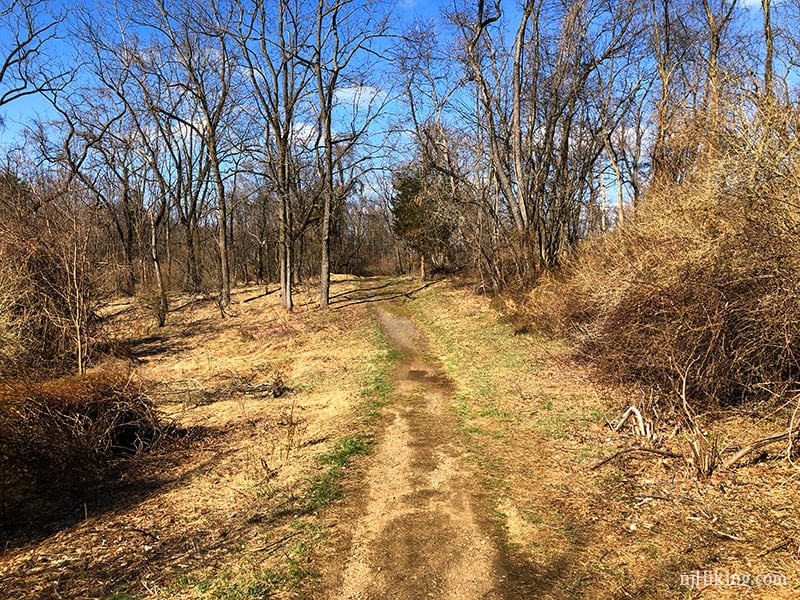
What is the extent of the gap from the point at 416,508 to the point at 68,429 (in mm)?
5060

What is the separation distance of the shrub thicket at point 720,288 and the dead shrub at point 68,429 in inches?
313

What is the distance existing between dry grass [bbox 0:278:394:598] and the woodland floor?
3 cm

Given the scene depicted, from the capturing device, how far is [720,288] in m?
6.75

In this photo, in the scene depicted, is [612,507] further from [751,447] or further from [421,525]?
[421,525]

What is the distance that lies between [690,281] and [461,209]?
51.5 feet

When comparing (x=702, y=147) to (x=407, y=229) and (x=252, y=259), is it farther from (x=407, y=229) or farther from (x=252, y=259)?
(x=252, y=259)

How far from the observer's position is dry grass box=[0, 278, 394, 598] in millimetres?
4402

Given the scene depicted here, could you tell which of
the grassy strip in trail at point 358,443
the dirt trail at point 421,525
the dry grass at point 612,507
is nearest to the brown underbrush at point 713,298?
the dry grass at point 612,507

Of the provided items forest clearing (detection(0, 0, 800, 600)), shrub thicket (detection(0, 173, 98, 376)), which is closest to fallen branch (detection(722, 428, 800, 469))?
forest clearing (detection(0, 0, 800, 600))

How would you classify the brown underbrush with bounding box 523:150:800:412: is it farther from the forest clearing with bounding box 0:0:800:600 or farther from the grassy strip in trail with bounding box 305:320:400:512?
the grassy strip in trail with bounding box 305:320:400:512

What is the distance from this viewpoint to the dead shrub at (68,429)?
20.8ft

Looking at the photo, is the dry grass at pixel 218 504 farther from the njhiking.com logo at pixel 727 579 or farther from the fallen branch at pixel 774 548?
the fallen branch at pixel 774 548

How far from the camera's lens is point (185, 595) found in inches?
162

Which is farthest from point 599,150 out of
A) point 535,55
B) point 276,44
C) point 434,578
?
point 434,578
